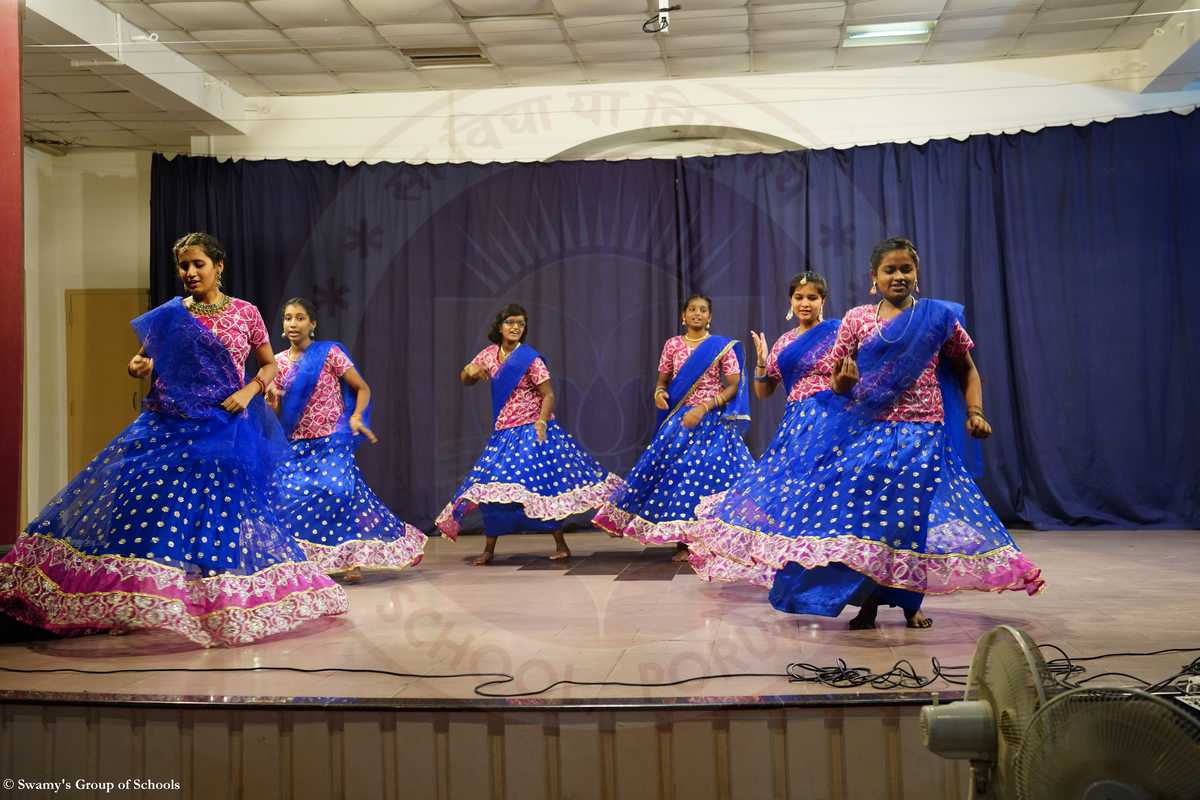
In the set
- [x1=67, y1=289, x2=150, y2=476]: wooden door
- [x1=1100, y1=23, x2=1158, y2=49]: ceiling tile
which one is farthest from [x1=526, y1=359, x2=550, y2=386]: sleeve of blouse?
[x1=1100, y1=23, x2=1158, y2=49]: ceiling tile

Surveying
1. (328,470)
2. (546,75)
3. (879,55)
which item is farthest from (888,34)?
(328,470)

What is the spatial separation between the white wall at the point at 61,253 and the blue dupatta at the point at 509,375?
3.28 meters

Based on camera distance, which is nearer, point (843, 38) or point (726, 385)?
point (726, 385)

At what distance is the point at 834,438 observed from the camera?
378cm

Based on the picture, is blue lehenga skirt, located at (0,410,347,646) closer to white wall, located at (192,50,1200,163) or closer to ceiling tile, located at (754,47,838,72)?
white wall, located at (192,50,1200,163)

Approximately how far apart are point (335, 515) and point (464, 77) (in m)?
2.98

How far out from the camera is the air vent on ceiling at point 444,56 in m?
6.22

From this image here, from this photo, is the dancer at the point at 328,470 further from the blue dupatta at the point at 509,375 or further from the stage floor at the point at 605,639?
the blue dupatta at the point at 509,375

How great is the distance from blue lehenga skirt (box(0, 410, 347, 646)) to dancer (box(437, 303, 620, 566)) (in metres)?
1.95

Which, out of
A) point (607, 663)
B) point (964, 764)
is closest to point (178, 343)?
point (607, 663)

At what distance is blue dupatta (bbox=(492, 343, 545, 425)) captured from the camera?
235 inches

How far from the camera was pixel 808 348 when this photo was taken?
4934 millimetres

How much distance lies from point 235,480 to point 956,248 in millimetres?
5363

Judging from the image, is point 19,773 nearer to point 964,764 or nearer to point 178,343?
point 178,343
